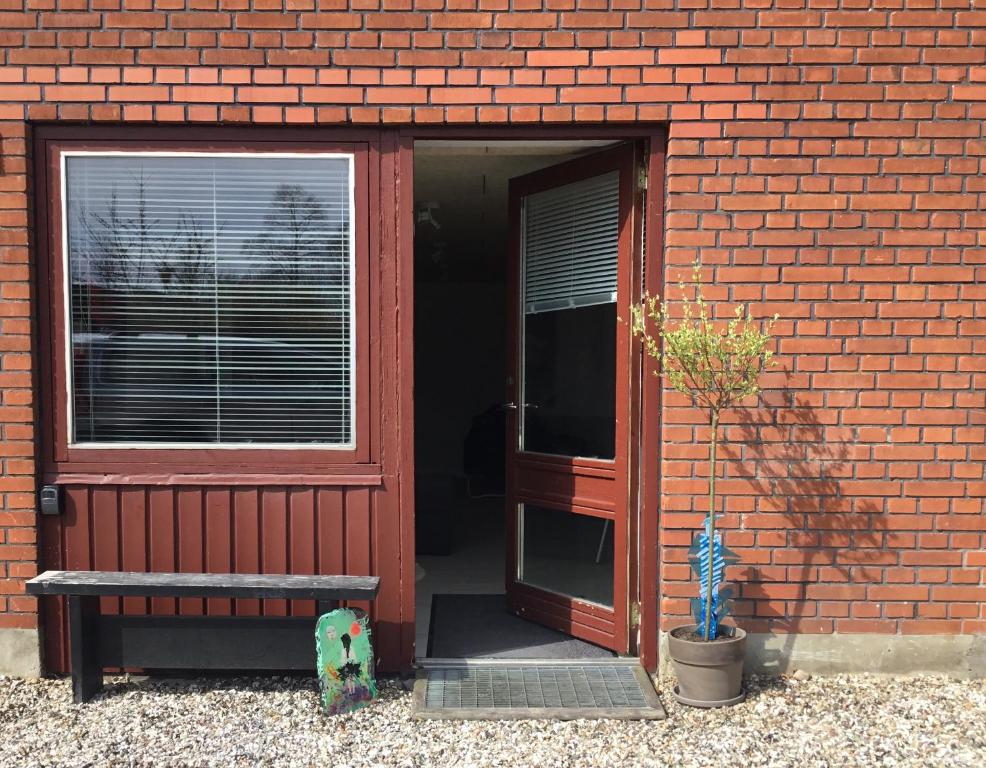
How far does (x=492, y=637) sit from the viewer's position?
4.07 m

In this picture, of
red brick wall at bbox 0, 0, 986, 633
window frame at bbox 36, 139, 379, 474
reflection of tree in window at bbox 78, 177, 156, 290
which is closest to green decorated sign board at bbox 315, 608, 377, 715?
window frame at bbox 36, 139, 379, 474

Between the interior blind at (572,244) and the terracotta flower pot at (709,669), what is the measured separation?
1.72 m

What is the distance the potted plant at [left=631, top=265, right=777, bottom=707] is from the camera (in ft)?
10.7

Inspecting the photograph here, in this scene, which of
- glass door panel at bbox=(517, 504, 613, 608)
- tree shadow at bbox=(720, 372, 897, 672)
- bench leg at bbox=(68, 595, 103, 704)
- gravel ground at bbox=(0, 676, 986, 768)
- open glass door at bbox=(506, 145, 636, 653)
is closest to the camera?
gravel ground at bbox=(0, 676, 986, 768)

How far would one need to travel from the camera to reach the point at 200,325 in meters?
3.67

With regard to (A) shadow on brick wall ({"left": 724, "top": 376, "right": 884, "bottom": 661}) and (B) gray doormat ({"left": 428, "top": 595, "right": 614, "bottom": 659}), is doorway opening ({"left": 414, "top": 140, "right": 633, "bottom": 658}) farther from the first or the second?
(A) shadow on brick wall ({"left": 724, "top": 376, "right": 884, "bottom": 661})

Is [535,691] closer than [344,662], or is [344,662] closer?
[344,662]

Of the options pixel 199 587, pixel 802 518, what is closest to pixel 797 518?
pixel 802 518

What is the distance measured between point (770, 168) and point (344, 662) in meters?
3.03

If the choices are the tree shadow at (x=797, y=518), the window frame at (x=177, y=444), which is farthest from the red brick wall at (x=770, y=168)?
the window frame at (x=177, y=444)

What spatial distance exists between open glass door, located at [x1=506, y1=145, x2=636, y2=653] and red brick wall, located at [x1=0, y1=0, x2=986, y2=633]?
0.36 m

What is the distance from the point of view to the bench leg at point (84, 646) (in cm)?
338

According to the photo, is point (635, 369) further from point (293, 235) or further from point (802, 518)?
point (293, 235)

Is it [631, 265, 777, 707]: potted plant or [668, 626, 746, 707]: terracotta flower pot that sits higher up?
[631, 265, 777, 707]: potted plant
